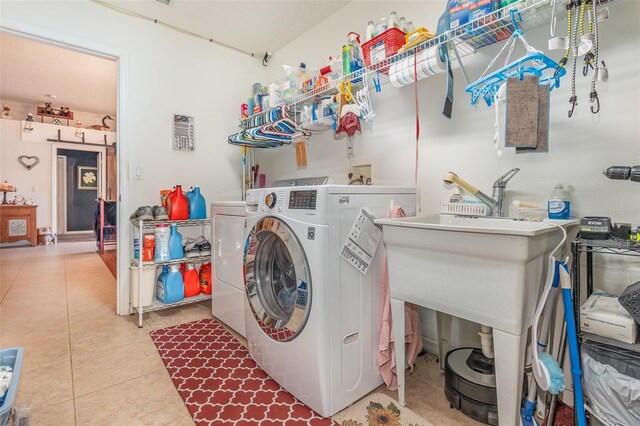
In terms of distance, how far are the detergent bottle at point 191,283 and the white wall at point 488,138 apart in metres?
1.38

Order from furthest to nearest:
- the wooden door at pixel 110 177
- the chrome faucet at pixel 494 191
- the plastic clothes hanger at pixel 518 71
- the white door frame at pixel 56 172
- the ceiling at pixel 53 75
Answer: the wooden door at pixel 110 177 < the white door frame at pixel 56 172 < the ceiling at pixel 53 75 < the chrome faucet at pixel 494 191 < the plastic clothes hanger at pixel 518 71

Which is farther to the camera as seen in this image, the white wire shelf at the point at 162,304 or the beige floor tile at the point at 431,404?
the white wire shelf at the point at 162,304

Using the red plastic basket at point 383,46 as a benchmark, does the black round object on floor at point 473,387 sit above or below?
below

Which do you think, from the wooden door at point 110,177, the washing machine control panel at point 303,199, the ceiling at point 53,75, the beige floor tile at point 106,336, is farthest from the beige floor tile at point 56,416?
the wooden door at point 110,177

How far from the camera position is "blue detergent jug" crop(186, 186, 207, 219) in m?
2.66

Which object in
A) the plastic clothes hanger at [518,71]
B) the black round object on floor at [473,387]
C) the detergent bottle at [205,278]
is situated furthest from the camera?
the detergent bottle at [205,278]

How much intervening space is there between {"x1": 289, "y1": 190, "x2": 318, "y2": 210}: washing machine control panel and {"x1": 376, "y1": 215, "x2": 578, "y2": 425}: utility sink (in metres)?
0.32

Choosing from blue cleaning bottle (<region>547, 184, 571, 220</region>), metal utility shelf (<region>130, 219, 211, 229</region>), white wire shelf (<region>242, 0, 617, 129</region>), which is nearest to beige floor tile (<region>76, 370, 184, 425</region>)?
metal utility shelf (<region>130, 219, 211, 229</region>)

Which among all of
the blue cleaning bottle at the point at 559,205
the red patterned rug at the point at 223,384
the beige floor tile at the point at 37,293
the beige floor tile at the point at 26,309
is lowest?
the red patterned rug at the point at 223,384

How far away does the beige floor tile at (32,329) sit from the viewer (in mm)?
2117

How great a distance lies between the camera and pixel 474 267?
43.4 inches

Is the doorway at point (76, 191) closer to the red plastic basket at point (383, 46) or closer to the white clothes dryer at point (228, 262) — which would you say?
the white clothes dryer at point (228, 262)

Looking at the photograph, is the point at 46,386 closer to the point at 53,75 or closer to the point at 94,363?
the point at 94,363

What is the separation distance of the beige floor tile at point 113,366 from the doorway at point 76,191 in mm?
6407
